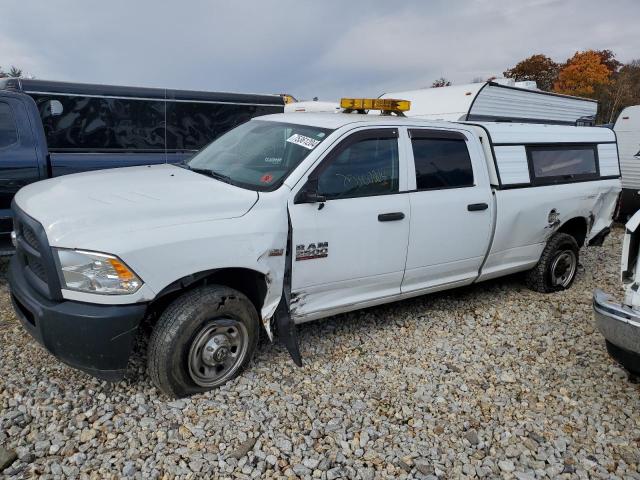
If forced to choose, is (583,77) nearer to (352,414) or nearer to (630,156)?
(630,156)

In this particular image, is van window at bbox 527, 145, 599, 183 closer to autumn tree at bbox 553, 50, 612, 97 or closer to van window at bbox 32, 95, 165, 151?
van window at bbox 32, 95, 165, 151

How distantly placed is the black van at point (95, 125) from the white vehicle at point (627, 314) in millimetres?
4986

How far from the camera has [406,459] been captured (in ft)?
9.12

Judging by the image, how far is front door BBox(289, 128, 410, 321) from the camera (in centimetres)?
337

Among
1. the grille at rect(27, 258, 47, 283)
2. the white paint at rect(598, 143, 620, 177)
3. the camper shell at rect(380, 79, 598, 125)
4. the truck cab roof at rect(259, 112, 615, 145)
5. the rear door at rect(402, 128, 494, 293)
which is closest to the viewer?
the grille at rect(27, 258, 47, 283)

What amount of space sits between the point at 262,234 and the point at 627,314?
2.41 metres

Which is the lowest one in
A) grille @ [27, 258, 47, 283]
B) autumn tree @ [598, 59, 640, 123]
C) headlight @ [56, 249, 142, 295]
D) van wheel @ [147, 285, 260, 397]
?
van wheel @ [147, 285, 260, 397]

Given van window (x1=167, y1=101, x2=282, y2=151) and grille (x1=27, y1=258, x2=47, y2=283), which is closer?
grille (x1=27, y1=258, x2=47, y2=283)

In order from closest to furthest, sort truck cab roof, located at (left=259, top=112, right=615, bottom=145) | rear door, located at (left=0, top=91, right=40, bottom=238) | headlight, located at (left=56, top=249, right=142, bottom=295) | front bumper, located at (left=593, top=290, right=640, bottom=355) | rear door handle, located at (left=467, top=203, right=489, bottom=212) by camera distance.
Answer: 1. headlight, located at (left=56, top=249, right=142, bottom=295)
2. front bumper, located at (left=593, top=290, right=640, bottom=355)
3. truck cab roof, located at (left=259, top=112, right=615, bottom=145)
4. rear door handle, located at (left=467, top=203, right=489, bottom=212)
5. rear door, located at (left=0, top=91, right=40, bottom=238)

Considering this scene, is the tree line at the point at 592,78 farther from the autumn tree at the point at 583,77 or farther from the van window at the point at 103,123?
the van window at the point at 103,123

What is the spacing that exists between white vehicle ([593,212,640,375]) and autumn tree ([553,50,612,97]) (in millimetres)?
33706

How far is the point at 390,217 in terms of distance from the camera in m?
3.70

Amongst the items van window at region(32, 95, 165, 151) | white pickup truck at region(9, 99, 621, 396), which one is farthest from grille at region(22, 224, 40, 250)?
van window at region(32, 95, 165, 151)

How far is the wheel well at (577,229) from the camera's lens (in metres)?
5.45
